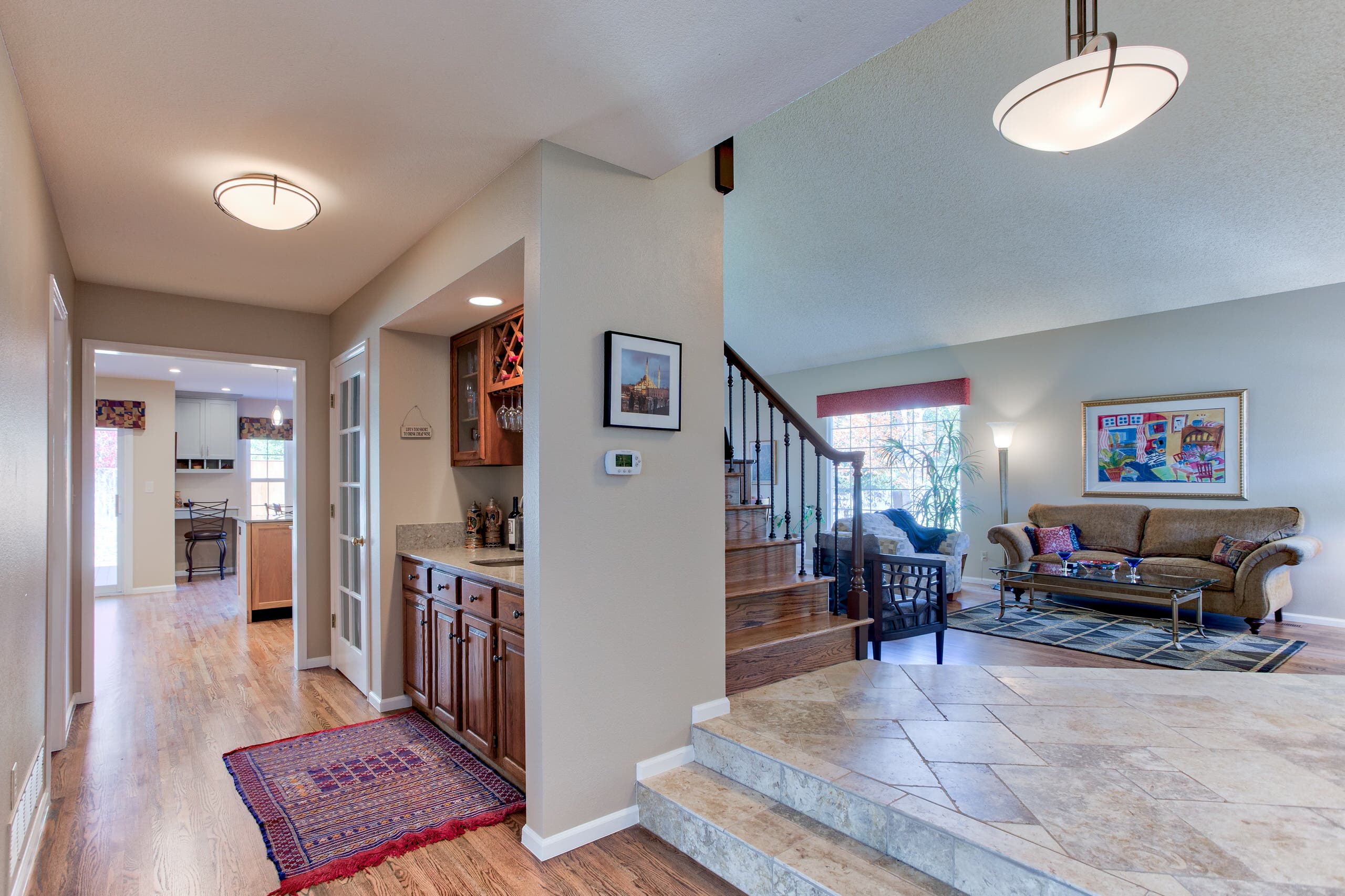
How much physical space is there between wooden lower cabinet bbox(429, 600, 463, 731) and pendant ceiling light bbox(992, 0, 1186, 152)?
306 centimetres

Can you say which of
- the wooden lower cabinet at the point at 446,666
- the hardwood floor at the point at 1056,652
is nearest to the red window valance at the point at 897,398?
the hardwood floor at the point at 1056,652

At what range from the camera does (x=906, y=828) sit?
1.93 metres

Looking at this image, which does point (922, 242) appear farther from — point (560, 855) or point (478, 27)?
point (560, 855)

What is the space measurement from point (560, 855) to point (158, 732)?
247cm

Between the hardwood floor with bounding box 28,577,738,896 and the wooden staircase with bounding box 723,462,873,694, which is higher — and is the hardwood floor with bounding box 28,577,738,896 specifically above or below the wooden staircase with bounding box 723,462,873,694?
below

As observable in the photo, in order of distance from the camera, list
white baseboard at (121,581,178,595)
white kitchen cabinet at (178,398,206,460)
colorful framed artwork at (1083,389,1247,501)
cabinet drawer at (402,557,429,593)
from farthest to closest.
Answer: white kitchen cabinet at (178,398,206,460) < white baseboard at (121,581,178,595) < colorful framed artwork at (1083,389,1247,501) < cabinet drawer at (402,557,429,593)

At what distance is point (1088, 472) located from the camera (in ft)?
21.6

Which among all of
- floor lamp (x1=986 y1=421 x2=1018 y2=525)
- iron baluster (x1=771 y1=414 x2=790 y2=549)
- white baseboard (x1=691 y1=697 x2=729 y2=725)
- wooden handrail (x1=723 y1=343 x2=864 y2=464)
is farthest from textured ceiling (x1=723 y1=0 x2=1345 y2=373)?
white baseboard (x1=691 y1=697 x2=729 y2=725)

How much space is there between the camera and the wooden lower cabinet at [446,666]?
3098 mm

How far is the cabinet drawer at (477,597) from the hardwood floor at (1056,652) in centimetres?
271

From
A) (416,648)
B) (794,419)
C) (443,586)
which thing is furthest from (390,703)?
(794,419)

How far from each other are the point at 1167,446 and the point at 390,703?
659 centimetres

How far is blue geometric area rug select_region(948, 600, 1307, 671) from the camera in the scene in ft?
14.0

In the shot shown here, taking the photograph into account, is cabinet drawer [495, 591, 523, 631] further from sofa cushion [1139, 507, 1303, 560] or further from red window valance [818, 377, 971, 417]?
red window valance [818, 377, 971, 417]
